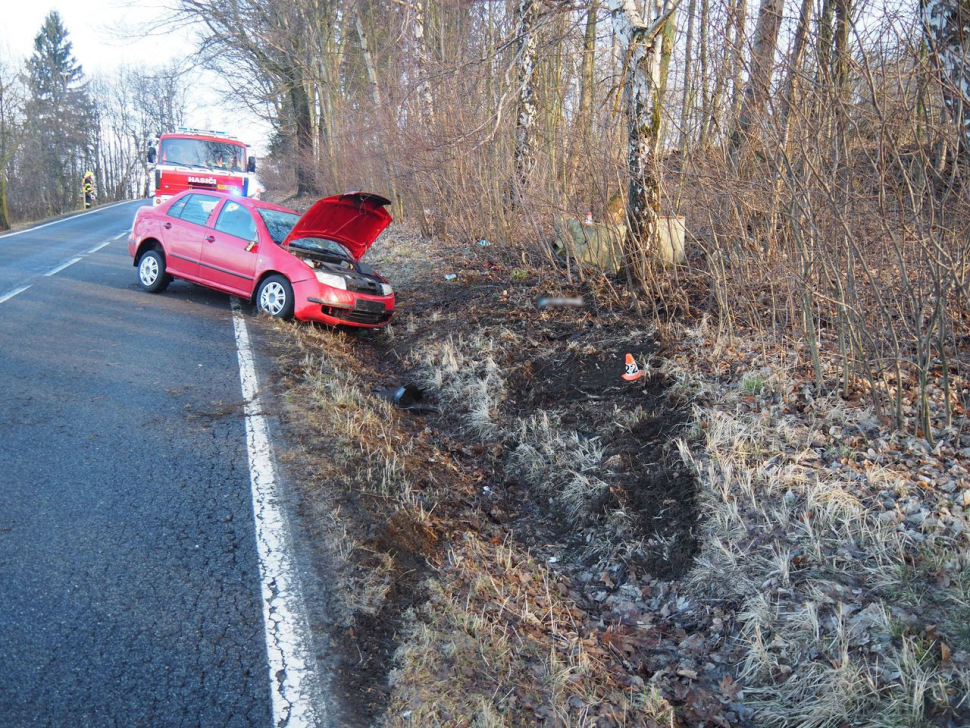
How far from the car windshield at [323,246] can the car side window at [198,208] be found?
5.17 feet

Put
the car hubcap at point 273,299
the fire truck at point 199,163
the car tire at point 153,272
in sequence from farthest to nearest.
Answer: the fire truck at point 199,163 < the car tire at point 153,272 < the car hubcap at point 273,299

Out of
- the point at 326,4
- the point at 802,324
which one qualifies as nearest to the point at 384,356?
the point at 802,324

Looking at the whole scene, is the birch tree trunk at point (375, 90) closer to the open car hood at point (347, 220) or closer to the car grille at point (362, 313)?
the open car hood at point (347, 220)

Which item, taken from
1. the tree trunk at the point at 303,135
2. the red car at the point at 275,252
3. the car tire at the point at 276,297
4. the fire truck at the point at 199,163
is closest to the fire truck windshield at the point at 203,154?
the fire truck at the point at 199,163

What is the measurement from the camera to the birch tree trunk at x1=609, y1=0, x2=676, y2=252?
7738 millimetres

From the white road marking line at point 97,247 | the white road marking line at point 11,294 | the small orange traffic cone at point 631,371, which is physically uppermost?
the white road marking line at point 97,247

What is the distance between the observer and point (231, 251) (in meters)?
9.81

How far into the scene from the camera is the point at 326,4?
21.9 meters

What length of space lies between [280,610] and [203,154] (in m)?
16.9

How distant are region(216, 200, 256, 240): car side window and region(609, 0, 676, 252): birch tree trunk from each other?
512 cm

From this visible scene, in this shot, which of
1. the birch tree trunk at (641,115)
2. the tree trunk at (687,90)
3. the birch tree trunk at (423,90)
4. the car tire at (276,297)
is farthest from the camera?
the birch tree trunk at (423,90)

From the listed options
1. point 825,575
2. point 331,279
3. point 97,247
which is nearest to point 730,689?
point 825,575

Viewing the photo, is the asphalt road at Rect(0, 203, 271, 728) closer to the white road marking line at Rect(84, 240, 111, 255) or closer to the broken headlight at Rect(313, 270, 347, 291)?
the broken headlight at Rect(313, 270, 347, 291)

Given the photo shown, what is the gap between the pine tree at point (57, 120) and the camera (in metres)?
43.2
